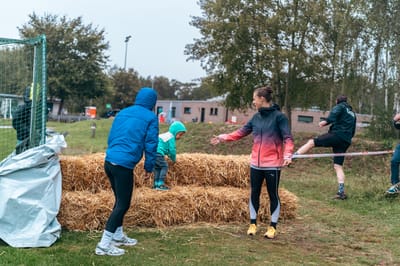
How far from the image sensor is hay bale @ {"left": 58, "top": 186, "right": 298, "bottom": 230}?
566 cm

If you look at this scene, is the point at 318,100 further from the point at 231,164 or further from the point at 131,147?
the point at 131,147

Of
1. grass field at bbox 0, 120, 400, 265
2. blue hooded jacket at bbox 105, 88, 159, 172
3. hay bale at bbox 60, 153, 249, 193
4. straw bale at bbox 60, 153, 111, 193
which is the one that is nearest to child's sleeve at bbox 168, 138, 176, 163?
hay bale at bbox 60, 153, 249, 193

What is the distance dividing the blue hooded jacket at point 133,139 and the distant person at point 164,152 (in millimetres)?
1671

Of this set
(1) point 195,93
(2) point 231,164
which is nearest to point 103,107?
(1) point 195,93

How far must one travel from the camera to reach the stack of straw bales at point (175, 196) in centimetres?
572

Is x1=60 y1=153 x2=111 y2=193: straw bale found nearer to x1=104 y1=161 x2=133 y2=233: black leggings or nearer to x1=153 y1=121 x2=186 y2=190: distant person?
x1=153 y1=121 x2=186 y2=190: distant person

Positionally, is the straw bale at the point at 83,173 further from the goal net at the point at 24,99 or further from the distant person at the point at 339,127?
the distant person at the point at 339,127

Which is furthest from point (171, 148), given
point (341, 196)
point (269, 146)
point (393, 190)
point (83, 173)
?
point (393, 190)

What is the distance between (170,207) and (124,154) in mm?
1640

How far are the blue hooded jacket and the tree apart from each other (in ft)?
141

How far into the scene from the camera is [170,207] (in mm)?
6117

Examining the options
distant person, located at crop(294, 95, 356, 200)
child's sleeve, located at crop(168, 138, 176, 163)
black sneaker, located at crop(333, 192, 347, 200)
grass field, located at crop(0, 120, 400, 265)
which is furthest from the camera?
black sneaker, located at crop(333, 192, 347, 200)

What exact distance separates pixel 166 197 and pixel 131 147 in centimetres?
162

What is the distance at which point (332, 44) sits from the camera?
19297mm
